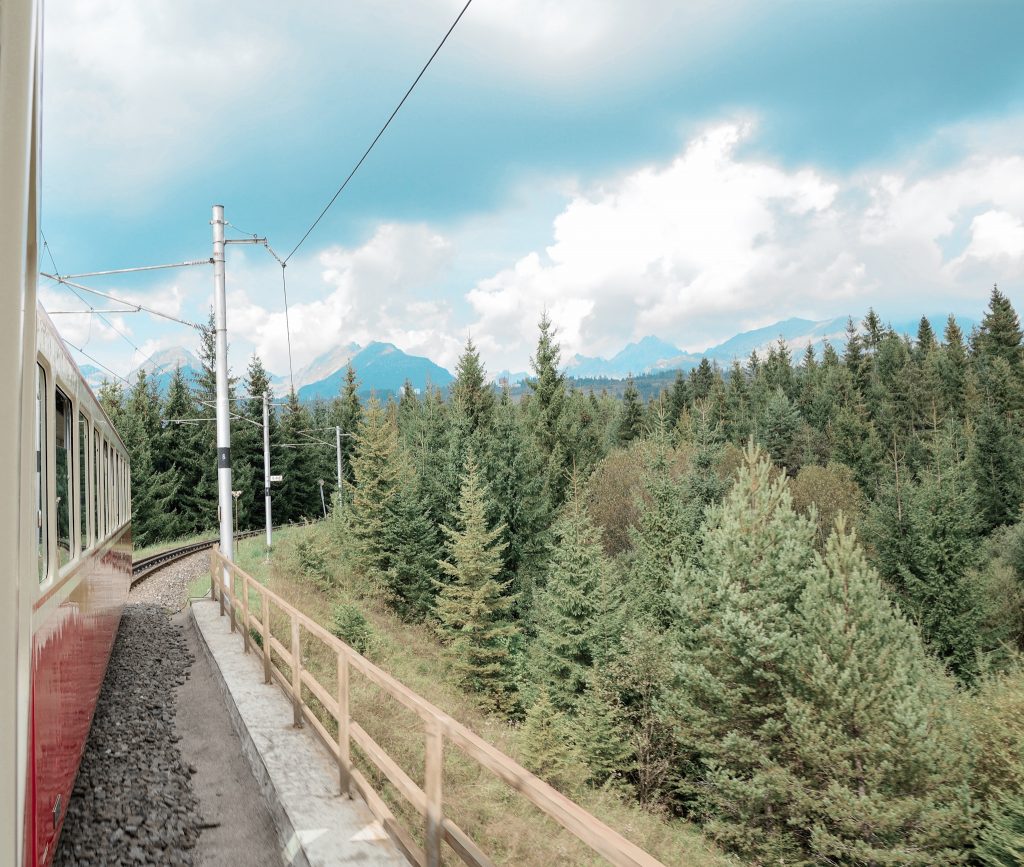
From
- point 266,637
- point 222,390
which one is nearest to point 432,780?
point 266,637

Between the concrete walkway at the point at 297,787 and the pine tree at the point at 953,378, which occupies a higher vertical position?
the pine tree at the point at 953,378

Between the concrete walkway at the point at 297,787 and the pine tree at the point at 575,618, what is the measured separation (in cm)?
1922

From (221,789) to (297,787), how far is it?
3.72 ft

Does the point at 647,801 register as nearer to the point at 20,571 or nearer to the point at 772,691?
the point at 772,691

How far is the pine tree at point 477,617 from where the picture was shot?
28.8 metres

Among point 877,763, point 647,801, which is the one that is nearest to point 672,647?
point 647,801

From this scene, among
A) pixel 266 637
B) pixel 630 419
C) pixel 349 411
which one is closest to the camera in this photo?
pixel 266 637

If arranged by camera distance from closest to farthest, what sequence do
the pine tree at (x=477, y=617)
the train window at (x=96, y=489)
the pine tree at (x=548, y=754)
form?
1. the train window at (x=96, y=489)
2. the pine tree at (x=548, y=754)
3. the pine tree at (x=477, y=617)

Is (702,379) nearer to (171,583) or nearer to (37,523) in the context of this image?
(171,583)

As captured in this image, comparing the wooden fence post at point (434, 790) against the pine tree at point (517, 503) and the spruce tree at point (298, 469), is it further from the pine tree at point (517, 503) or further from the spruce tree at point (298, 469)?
the spruce tree at point (298, 469)

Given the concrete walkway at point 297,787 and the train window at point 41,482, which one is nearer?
the train window at point 41,482

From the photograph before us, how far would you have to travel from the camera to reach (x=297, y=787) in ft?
18.0

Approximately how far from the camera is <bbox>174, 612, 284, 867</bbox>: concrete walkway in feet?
16.7

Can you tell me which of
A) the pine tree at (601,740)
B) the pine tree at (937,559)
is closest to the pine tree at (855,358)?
the pine tree at (937,559)
